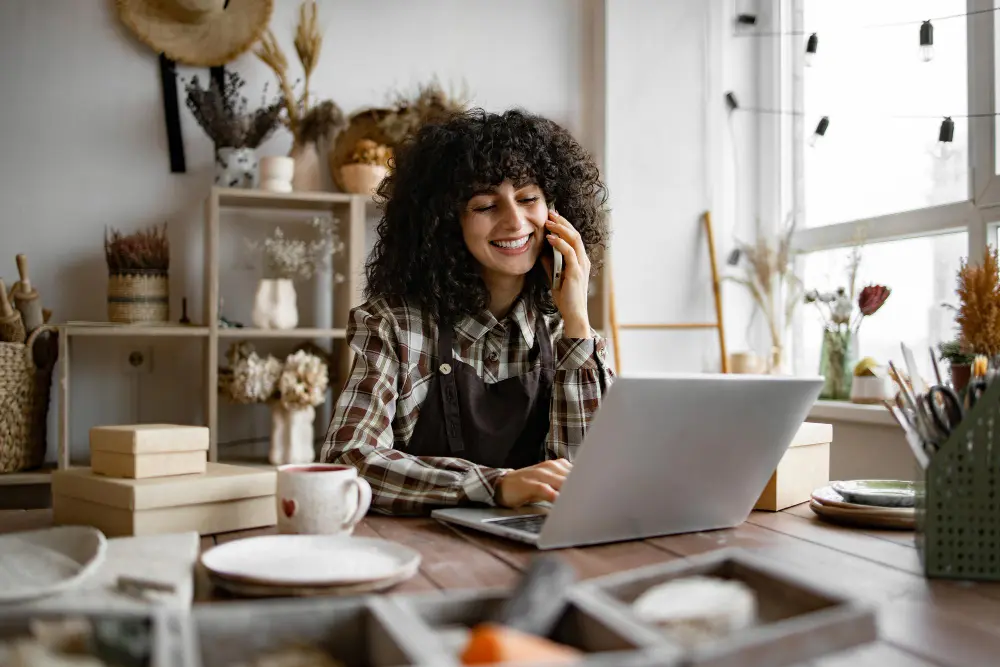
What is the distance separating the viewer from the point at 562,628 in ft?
1.93

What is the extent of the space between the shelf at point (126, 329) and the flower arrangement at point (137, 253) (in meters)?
0.18

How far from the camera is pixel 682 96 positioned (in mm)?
3537

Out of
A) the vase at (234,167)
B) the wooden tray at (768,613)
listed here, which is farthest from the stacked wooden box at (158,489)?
the vase at (234,167)

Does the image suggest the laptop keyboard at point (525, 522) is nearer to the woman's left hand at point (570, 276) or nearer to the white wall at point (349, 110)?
the woman's left hand at point (570, 276)

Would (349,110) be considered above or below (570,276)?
above

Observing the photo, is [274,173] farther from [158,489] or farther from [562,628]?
[562,628]

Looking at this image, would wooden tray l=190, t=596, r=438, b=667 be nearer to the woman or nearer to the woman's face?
the woman

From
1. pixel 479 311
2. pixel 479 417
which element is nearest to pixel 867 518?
pixel 479 417

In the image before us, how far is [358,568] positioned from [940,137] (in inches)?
95.8

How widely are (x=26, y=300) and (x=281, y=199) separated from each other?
0.83 m

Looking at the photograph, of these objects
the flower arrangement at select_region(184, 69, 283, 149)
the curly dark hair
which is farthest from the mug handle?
the flower arrangement at select_region(184, 69, 283, 149)

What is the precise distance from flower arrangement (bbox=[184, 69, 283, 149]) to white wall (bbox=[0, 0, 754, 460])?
7.4 inches

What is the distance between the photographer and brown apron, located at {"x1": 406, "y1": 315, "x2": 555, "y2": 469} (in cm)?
168

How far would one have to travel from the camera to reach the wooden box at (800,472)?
1314 millimetres
